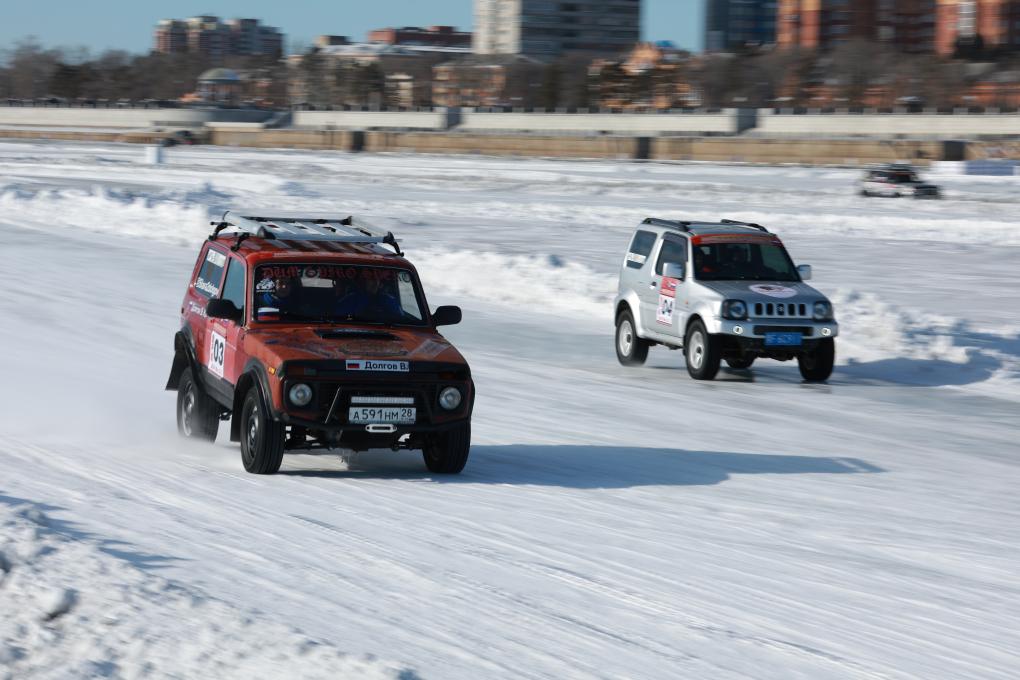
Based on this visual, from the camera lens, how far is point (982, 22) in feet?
626

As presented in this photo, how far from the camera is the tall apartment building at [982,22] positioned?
185 metres

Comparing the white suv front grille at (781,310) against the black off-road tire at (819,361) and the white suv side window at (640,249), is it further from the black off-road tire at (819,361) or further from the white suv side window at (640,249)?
the white suv side window at (640,249)

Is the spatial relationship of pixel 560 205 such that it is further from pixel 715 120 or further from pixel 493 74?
pixel 493 74

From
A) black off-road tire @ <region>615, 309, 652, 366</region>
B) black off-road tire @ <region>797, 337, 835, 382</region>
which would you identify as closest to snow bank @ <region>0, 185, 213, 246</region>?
black off-road tire @ <region>615, 309, 652, 366</region>

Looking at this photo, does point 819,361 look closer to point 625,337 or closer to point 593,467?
point 625,337

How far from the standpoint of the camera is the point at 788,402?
14.9 m

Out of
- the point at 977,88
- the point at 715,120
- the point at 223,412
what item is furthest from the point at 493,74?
the point at 223,412

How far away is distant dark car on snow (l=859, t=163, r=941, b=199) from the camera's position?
53969 mm

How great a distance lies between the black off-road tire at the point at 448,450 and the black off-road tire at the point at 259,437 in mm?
1076

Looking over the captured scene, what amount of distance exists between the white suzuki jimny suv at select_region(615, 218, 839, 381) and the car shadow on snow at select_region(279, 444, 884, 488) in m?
4.26

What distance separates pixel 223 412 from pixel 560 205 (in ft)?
129

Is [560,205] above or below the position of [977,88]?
below

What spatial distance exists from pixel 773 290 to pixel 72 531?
10304 millimetres

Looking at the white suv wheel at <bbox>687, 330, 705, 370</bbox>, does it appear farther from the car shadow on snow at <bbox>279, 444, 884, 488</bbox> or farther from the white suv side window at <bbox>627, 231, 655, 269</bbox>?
the car shadow on snow at <bbox>279, 444, 884, 488</bbox>
